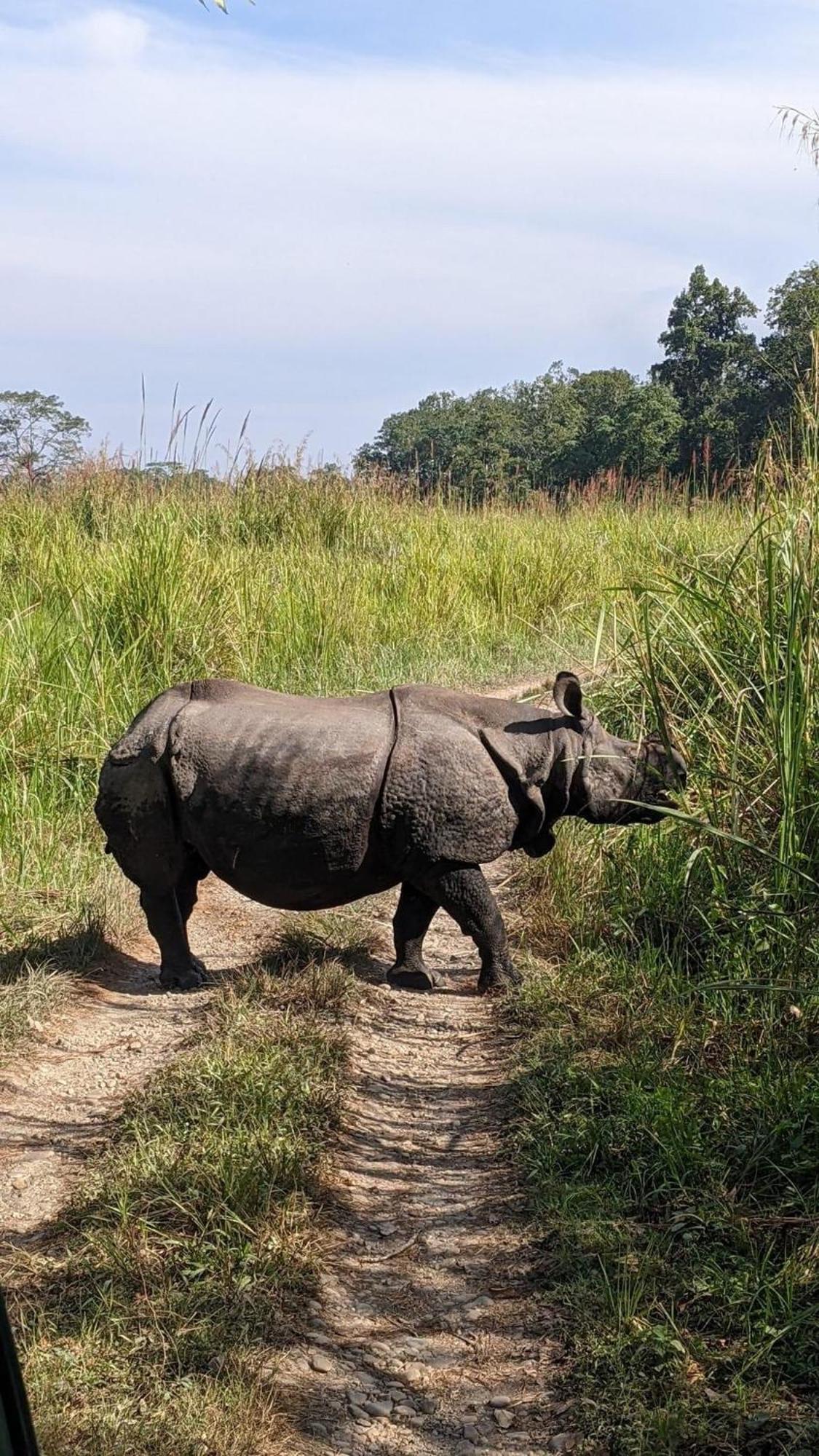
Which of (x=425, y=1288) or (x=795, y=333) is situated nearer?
(x=425, y=1288)

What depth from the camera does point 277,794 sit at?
5254 millimetres

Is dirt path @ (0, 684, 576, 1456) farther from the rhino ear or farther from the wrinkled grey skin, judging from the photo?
the rhino ear

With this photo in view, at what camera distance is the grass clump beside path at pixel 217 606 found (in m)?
6.72

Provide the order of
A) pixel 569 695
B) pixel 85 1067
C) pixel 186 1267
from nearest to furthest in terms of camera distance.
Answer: pixel 186 1267 → pixel 85 1067 → pixel 569 695

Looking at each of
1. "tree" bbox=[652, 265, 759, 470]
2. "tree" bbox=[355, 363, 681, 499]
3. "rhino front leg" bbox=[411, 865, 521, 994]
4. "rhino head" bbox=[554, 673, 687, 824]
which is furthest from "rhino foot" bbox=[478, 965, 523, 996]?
"tree" bbox=[652, 265, 759, 470]

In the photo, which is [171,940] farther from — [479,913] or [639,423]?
[639,423]

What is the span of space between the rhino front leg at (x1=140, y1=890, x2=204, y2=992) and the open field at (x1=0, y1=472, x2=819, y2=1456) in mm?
434

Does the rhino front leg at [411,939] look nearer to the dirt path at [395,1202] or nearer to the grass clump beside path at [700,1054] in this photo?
the dirt path at [395,1202]

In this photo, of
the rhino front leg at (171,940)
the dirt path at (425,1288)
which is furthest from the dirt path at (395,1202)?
the rhino front leg at (171,940)

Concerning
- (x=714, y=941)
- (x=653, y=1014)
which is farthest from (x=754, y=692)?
(x=653, y=1014)

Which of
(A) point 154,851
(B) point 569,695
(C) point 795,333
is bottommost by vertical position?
(A) point 154,851

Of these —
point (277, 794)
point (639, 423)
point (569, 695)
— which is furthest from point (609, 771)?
point (639, 423)

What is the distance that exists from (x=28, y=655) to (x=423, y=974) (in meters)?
3.15

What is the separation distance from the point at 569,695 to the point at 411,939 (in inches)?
47.9
